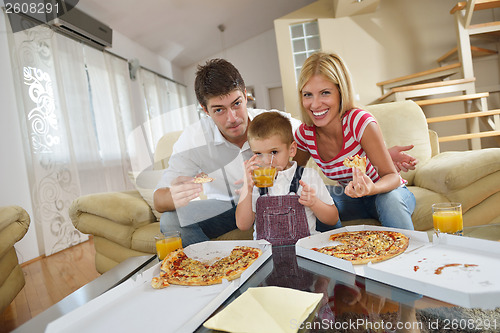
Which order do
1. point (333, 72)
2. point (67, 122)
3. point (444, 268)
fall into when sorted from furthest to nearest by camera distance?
1. point (67, 122)
2. point (333, 72)
3. point (444, 268)

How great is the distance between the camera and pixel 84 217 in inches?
87.7

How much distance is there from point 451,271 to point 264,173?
0.69m

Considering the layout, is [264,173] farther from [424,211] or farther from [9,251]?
[9,251]

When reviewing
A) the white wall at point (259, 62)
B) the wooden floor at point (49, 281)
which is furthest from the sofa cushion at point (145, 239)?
the white wall at point (259, 62)

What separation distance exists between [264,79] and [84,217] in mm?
5779

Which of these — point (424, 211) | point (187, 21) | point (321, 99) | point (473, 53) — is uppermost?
point (187, 21)

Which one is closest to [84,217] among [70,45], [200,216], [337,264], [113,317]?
[200,216]

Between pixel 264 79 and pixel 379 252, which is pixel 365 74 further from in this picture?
pixel 379 252

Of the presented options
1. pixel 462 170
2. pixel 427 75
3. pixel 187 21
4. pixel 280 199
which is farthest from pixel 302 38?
pixel 280 199

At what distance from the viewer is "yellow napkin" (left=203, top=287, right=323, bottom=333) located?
0.66m

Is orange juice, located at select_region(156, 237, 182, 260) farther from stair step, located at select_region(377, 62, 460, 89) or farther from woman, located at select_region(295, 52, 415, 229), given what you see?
stair step, located at select_region(377, 62, 460, 89)

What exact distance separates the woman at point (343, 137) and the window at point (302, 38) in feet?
12.5

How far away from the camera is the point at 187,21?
5.43 m

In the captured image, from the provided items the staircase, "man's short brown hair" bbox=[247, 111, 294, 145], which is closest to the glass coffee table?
"man's short brown hair" bbox=[247, 111, 294, 145]
